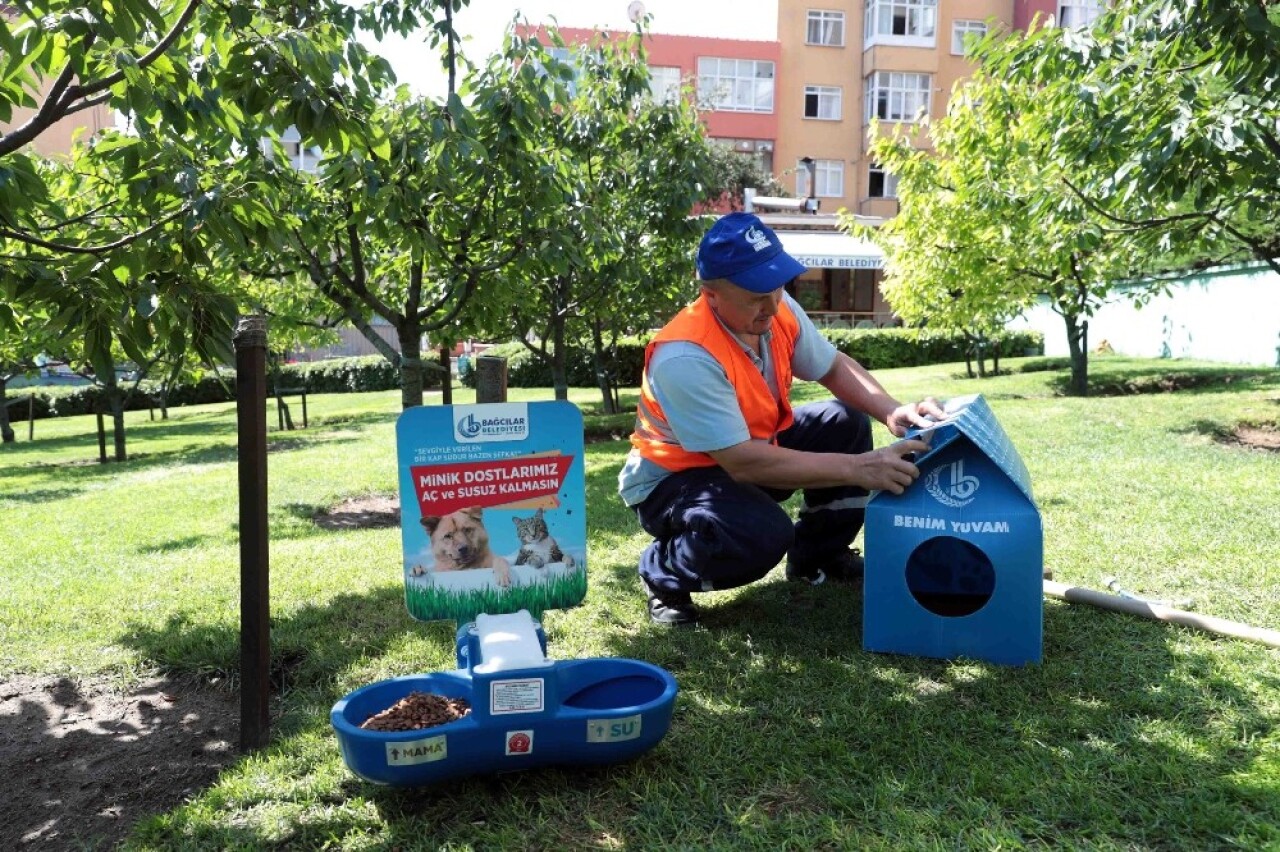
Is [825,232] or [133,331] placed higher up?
[825,232]

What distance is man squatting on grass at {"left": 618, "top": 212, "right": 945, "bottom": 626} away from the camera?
2.79 m

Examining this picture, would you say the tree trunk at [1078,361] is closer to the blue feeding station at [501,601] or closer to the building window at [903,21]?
the blue feeding station at [501,601]

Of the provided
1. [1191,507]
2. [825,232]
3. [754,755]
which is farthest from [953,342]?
→ [754,755]

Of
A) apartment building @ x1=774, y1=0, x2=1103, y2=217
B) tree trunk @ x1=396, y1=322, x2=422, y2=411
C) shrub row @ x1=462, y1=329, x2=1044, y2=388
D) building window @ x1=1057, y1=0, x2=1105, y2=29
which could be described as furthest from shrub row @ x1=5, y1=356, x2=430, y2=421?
building window @ x1=1057, y1=0, x2=1105, y2=29

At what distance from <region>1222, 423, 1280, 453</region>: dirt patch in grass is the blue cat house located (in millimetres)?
5549

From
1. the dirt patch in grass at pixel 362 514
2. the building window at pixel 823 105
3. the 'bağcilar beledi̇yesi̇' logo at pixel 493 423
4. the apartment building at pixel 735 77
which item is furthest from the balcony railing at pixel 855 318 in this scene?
the 'bağcilar beledi̇yesi̇' logo at pixel 493 423

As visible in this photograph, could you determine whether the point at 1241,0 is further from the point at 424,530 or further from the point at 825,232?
the point at 825,232

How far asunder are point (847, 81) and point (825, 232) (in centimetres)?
721

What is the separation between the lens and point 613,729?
6.63 feet

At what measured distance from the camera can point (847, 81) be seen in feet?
107

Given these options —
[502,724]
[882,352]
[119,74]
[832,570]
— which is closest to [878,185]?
[882,352]

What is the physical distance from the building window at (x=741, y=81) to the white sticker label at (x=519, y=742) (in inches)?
1265

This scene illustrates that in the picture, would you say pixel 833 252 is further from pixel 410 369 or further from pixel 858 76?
pixel 410 369

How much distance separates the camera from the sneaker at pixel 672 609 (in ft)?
10.4
